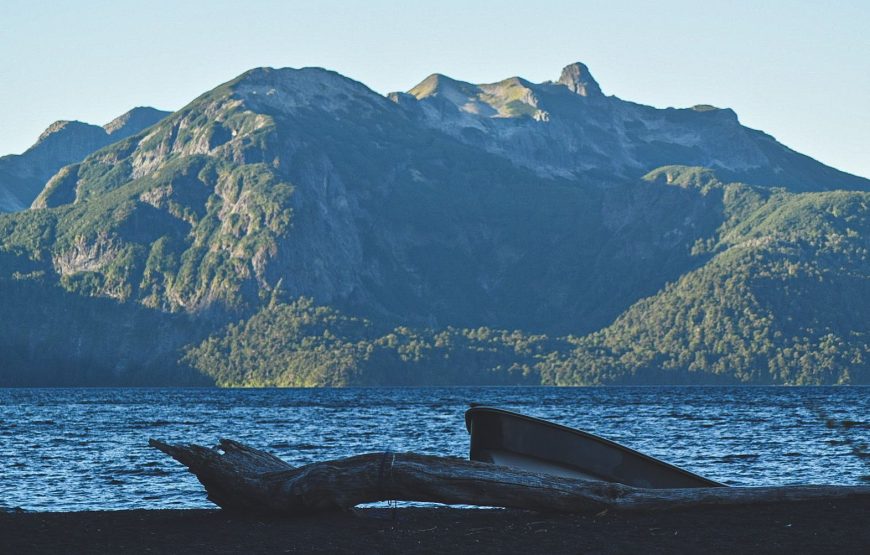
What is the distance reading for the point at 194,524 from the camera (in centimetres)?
2620

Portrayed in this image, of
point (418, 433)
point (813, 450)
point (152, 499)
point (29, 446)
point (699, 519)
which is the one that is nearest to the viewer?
point (699, 519)

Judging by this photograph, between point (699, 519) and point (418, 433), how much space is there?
6251 centimetres

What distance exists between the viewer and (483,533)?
23703 mm

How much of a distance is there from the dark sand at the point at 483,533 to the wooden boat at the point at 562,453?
1293 mm

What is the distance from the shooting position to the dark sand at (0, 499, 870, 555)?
68.7 ft

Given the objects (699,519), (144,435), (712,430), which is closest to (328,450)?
(144,435)

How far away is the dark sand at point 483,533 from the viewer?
68.7 ft

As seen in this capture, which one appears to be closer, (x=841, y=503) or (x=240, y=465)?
(x=841, y=503)

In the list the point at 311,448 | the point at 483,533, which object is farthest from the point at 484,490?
the point at 311,448

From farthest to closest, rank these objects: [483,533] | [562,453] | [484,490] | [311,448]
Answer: [311,448]
[562,453]
[484,490]
[483,533]

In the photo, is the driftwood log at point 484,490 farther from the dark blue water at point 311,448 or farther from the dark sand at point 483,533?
the dark blue water at point 311,448

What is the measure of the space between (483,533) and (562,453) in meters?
3.54

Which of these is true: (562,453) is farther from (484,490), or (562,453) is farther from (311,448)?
(311,448)

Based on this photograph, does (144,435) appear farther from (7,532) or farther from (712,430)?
(7,532)
